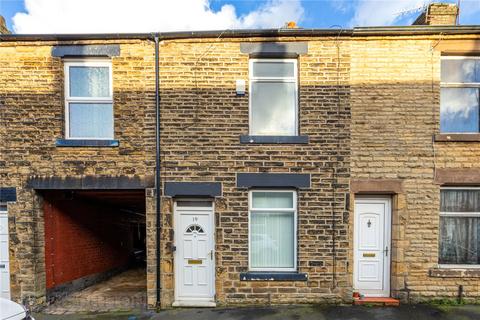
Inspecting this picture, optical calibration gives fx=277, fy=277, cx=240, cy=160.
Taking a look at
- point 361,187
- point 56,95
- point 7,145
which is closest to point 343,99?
point 361,187

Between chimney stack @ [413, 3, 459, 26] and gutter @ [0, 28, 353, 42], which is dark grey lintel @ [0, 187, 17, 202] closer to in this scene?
gutter @ [0, 28, 353, 42]

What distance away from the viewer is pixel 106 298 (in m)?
6.20

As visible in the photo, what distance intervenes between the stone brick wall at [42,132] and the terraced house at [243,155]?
27 mm

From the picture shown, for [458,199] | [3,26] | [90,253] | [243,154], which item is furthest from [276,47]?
[90,253]

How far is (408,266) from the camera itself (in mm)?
5699

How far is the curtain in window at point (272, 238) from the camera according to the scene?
19.2 feet

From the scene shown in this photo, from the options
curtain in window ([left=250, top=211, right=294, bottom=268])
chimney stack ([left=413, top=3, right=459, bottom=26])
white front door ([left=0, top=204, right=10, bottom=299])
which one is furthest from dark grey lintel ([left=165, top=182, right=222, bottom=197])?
chimney stack ([left=413, top=3, right=459, bottom=26])

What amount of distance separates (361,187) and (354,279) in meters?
2.02

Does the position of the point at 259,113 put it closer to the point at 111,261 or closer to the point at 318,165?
the point at 318,165

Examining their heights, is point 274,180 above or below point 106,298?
above

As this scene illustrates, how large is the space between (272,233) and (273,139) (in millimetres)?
1988

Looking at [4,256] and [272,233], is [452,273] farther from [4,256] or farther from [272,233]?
[4,256]

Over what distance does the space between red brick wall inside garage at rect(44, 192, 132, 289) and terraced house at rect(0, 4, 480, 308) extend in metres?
0.33

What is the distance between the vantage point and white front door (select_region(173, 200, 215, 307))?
5802mm
